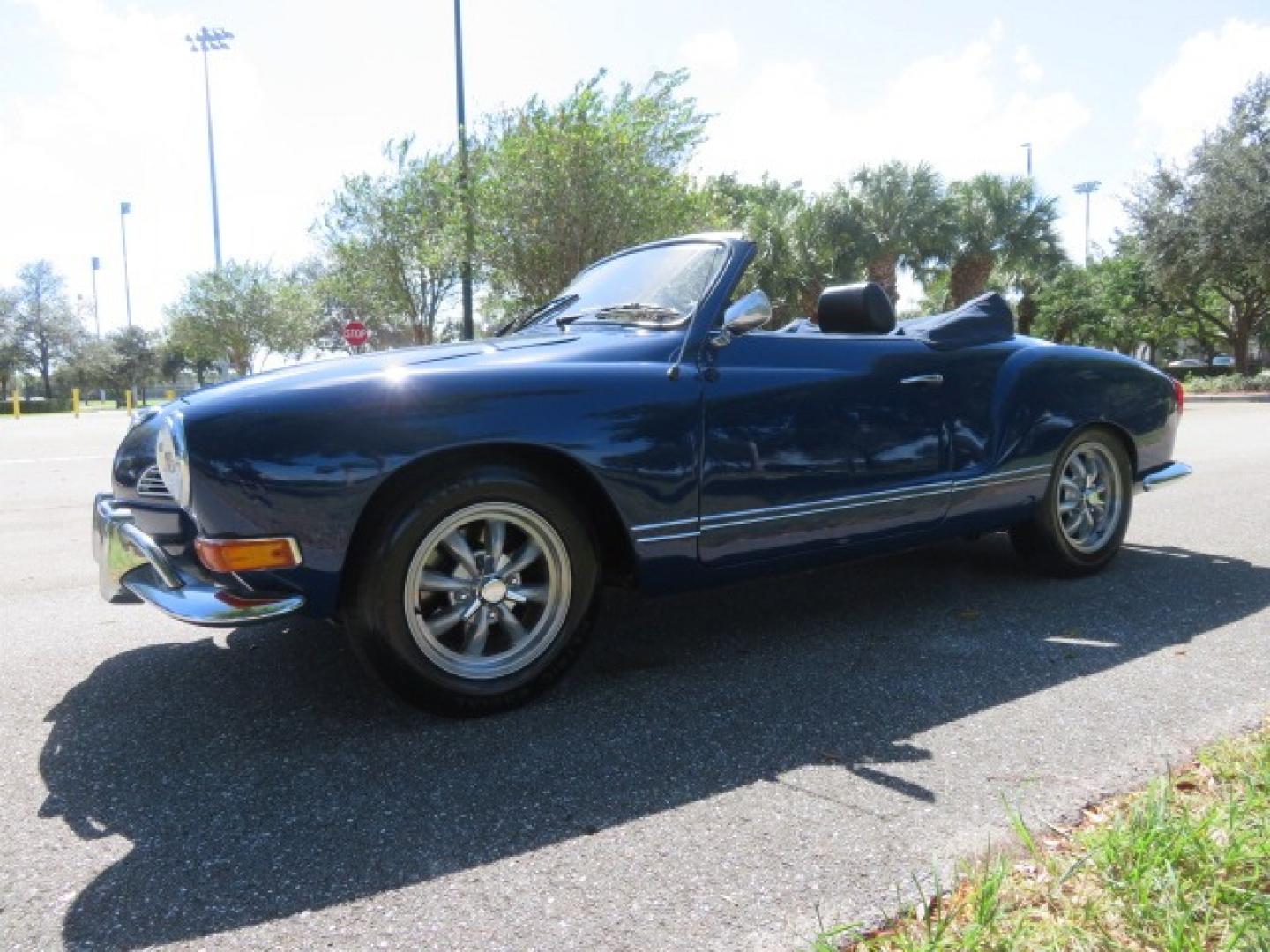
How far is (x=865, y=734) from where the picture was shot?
103 inches

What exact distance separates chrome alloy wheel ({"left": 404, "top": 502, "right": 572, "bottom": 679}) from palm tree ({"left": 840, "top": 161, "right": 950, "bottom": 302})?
87.3ft

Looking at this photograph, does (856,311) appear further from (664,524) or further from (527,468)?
(527,468)

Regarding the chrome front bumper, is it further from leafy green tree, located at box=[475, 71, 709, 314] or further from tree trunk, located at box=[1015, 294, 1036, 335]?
tree trunk, located at box=[1015, 294, 1036, 335]

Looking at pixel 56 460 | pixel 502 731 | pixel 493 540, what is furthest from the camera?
pixel 56 460

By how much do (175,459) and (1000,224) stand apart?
29.6m

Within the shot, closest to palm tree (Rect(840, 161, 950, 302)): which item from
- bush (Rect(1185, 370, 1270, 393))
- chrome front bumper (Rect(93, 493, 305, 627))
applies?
bush (Rect(1185, 370, 1270, 393))

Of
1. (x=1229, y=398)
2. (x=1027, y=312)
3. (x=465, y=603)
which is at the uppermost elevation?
(x=1027, y=312)

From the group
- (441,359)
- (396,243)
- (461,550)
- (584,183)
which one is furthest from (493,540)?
(396,243)

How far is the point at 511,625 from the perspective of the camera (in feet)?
9.41

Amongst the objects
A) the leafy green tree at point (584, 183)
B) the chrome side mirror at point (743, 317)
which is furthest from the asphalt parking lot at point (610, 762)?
the leafy green tree at point (584, 183)

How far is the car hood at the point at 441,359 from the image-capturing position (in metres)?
2.65

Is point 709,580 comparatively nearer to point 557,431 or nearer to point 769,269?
point 557,431

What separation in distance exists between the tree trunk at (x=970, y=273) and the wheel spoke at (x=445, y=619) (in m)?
28.5

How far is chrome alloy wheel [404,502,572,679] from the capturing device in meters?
2.72
